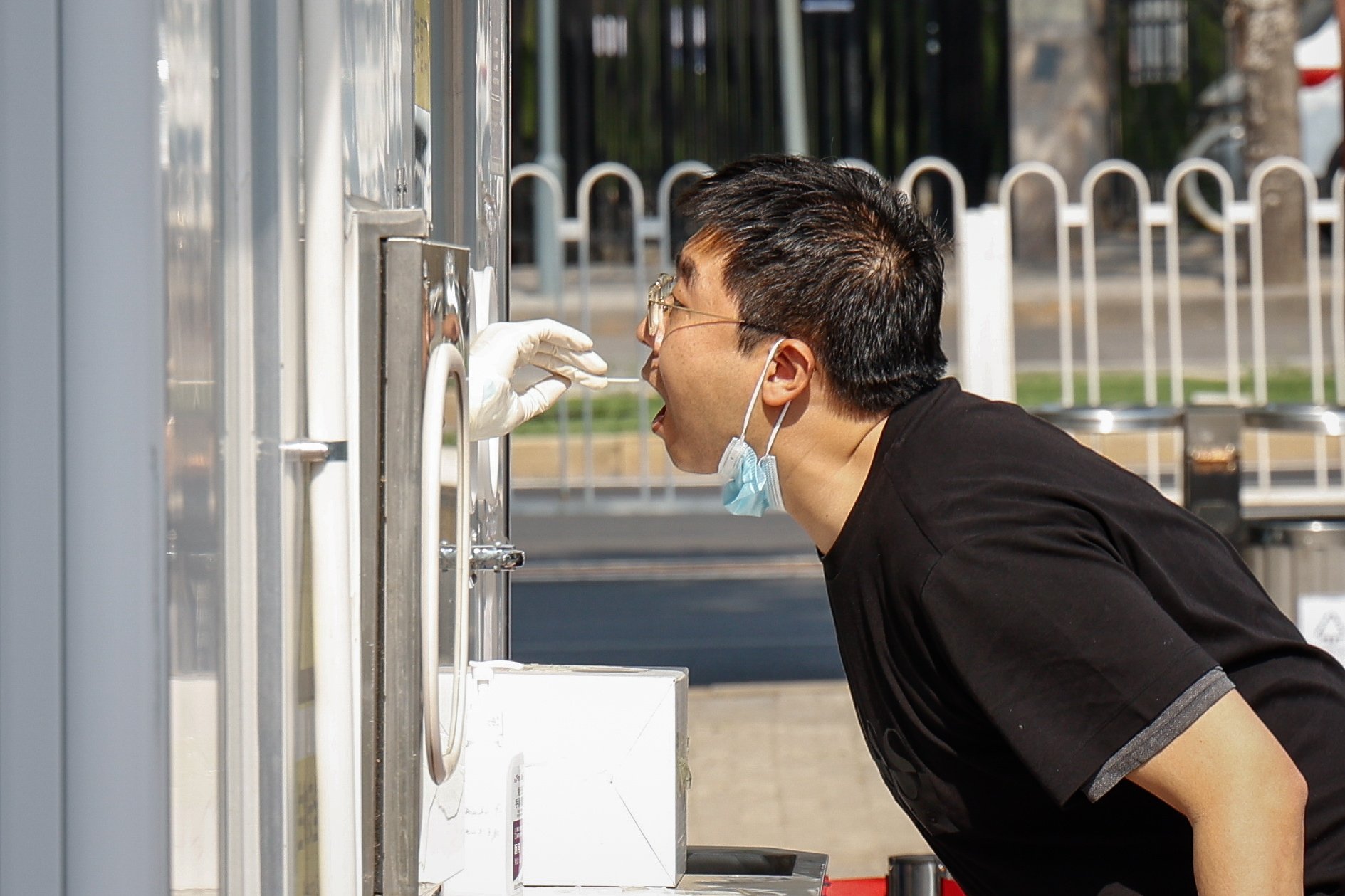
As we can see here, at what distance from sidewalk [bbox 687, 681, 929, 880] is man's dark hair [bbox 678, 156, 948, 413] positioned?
2270 mm

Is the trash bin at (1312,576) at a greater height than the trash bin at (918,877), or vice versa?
the trash bin at (1312,576)

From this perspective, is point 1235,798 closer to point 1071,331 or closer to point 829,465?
point 829,465

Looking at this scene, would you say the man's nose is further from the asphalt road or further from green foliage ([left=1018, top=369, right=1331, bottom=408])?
green foliage ([left=1018, top=369, right=1331, bottom=408])

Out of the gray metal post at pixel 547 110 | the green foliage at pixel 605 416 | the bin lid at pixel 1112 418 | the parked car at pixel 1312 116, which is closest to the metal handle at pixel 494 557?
the bin lid at pixel 1112 418

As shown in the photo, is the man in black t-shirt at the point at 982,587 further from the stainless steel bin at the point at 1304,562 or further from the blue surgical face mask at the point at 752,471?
the stainless steel bin at the point at 1304,562

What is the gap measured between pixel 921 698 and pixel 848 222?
511 mm

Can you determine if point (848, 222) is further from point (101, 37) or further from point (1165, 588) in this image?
point (101, 37)

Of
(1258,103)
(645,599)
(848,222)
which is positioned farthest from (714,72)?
(848,222)

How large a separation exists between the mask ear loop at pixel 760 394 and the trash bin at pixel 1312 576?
3096 mm

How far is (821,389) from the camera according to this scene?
1837mm

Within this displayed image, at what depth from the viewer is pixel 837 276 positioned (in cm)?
181

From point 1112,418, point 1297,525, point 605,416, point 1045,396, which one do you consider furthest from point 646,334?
point 605,416

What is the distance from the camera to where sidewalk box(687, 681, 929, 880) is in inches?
173

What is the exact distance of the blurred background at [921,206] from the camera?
5.86m
